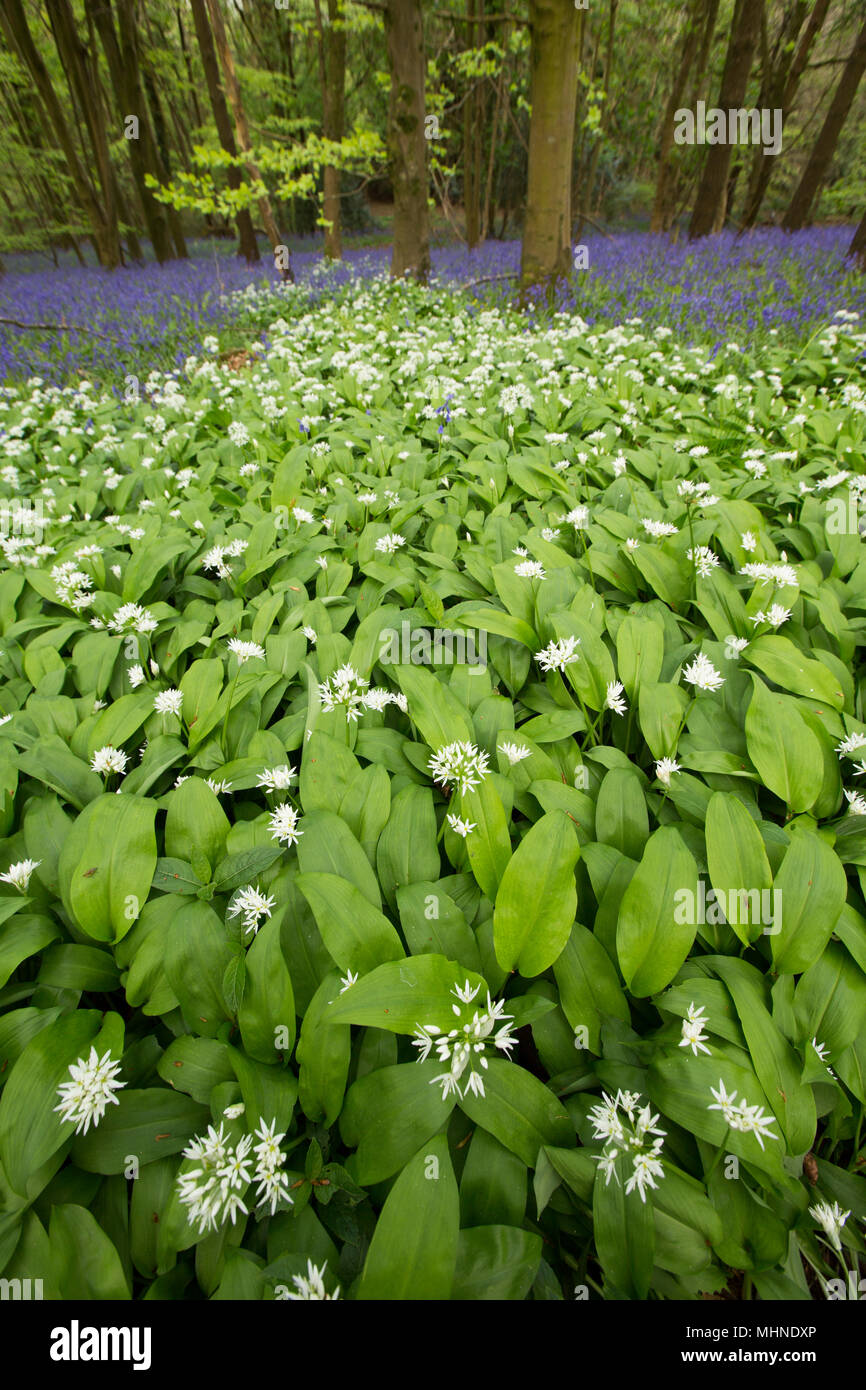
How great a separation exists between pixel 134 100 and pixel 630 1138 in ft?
65.4

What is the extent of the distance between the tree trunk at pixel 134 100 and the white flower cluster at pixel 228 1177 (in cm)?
1683

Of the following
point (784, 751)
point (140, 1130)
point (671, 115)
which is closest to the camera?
point (140, 1130)

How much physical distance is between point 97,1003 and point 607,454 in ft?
12.0

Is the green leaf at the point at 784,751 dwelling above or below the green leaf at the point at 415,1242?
above

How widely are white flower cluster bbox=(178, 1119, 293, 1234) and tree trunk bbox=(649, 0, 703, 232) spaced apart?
59.5 ft

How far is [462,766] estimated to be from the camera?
1601 millimetres

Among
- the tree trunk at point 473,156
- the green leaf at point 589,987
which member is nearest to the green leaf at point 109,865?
the green leaf at point 589,987

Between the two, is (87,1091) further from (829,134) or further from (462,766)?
(829,134)

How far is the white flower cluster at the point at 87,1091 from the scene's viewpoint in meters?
1.10

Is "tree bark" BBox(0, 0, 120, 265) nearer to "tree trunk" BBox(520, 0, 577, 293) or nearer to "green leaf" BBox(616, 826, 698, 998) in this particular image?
"tree trunk" BBox(520, 0, 577, 293)

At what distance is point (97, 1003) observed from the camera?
1.54m

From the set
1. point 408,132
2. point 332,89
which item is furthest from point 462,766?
point 332,89

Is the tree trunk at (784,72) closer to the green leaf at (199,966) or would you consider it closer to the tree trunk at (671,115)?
the tree trunk at (671,115)

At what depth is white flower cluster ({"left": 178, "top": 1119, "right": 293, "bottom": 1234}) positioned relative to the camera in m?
1.02
